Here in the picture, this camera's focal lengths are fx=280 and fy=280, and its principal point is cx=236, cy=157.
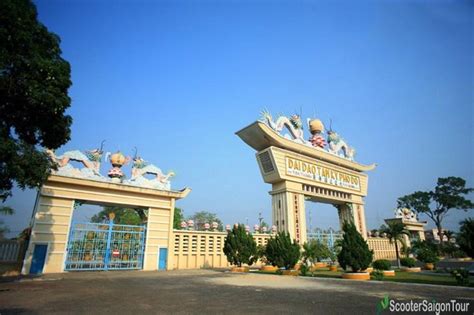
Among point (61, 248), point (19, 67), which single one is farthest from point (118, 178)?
point (19, 67)

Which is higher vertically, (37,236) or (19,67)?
(19,67)

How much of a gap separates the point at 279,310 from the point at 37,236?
15342 millimetres

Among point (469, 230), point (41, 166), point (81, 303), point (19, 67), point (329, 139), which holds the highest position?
point (329, 139)

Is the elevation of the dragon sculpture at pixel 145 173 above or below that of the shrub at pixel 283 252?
above

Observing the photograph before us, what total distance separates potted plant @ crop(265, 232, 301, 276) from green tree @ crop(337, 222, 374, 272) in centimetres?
324

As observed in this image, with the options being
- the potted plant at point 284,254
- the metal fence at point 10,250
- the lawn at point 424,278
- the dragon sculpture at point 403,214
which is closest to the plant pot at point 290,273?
the potted plant at point 284,254

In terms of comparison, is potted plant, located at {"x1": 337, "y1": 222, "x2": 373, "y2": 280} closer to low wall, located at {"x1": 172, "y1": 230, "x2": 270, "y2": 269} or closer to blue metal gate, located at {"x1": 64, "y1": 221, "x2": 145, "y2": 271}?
low wall, located at {"x1": 172, "y1": 230, "x2": 270, "y2": 269}

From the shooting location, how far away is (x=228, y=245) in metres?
20.0

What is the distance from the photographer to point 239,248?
64.7 ft

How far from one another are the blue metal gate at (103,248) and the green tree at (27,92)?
6.94 meters

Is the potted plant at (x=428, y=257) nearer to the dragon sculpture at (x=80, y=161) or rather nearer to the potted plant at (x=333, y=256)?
the potted plant at (x=333, y=256)

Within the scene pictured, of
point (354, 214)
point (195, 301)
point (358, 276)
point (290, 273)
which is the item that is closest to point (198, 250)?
point (290, 273)

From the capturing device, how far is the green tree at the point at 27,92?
977cm

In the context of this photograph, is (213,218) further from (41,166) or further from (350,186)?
(41,166)
